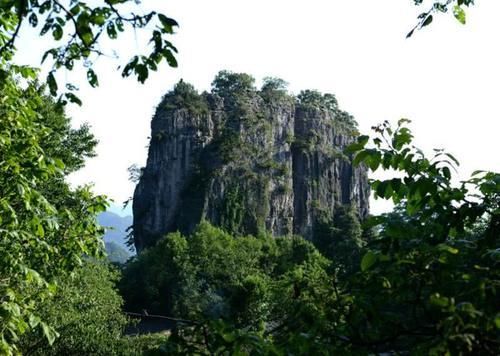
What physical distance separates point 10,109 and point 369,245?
222 inches

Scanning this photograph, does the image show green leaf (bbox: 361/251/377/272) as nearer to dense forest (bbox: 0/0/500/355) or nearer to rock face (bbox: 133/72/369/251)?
dense forest (bbox: 0/0/500/355)

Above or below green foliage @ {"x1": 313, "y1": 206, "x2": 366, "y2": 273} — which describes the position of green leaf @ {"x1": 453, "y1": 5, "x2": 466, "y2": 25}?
below

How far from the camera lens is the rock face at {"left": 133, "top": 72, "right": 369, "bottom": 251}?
71938 millimetres

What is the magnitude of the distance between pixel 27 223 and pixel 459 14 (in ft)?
16.7

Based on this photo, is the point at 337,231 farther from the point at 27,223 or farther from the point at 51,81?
the point at 51,81

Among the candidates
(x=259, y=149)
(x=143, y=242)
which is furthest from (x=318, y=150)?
(x=143, y=242)

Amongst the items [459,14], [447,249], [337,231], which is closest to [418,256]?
[447,249]

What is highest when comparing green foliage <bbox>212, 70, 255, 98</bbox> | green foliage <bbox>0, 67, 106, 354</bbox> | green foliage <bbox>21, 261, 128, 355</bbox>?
green foliage <bbox>212, 70, 255, 98</bbox>

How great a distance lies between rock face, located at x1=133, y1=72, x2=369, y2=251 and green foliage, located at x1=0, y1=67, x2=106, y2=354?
6267 cm

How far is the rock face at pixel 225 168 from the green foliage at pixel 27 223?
206 ft

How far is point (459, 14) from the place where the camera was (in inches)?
173

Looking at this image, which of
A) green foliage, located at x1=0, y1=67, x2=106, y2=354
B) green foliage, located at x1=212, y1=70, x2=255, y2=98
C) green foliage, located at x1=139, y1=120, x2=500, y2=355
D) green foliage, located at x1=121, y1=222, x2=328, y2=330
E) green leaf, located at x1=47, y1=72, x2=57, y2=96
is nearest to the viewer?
green foliage, located at x1=139, y1=120, x2=500, y2=355

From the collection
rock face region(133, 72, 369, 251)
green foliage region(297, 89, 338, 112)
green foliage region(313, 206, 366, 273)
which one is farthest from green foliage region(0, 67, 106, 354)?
green foliage region(297, 89, 338, 112)

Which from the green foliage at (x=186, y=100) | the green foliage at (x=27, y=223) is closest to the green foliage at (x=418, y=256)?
the green foliage at (x=27, y=223)
